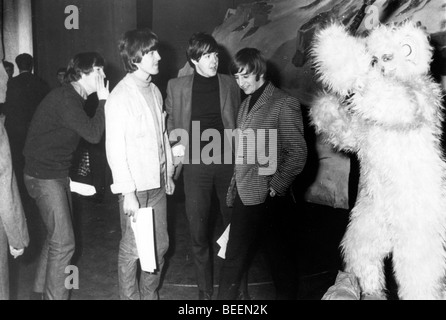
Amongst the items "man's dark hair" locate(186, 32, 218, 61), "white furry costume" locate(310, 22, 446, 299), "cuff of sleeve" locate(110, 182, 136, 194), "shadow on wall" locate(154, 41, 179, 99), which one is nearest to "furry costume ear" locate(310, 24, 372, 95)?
"white furry costume" locate(310, 22, 446, 299)

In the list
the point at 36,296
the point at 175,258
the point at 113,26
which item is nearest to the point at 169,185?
the point at 36,296

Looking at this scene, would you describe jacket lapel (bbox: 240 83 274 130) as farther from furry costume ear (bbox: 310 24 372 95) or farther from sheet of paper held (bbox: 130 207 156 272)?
sheet of paper held (bbox: 130 207 156 272)

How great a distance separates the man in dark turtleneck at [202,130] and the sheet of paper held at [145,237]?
A: 367 mm

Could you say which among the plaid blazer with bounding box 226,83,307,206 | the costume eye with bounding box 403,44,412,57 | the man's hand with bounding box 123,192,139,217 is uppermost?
the costume eye with bounding box 403,44,412,57

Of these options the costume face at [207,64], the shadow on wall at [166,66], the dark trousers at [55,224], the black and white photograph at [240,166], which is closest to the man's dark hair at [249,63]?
the black and white photograph at [240,166]

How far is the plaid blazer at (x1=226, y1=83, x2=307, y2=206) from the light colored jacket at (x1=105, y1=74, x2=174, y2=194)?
42cm

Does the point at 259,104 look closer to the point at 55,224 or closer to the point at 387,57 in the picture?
the point at 387,57

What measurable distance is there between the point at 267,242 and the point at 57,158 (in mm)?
1075

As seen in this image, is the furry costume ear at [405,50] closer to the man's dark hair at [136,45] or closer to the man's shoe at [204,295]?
the man's dark hair at [136,45]

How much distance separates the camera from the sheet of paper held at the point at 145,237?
80.7 inches

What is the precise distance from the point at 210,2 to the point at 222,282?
131 inches

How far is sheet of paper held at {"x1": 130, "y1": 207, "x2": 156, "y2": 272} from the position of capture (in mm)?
2049

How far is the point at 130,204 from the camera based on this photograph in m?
2.02
